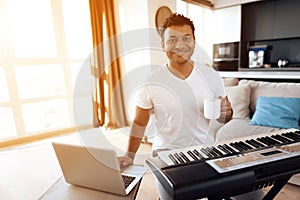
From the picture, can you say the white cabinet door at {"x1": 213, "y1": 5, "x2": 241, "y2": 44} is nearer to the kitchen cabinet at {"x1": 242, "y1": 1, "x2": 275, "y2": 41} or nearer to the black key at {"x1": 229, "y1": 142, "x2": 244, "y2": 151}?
the kitchen cabinet at {"x1": 242, "y1": 1, "x2": 275, "y2": 41}

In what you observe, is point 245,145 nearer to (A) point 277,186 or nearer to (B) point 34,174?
(A) point 277,186

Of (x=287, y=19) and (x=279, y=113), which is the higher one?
(x=287, y=19)

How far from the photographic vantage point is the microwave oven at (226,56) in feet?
15.2

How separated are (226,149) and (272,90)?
1.76 metres

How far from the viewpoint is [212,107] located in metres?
0.98

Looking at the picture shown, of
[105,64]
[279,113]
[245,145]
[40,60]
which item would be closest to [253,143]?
[245,145]

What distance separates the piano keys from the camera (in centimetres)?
77

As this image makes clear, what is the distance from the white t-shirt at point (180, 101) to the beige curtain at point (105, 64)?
211cm

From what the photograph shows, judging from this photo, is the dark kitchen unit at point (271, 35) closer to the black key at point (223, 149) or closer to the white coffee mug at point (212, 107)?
the white coffee mug at point (212, 107)

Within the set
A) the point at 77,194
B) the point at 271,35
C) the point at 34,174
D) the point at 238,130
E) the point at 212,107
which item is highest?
the point at 271,35

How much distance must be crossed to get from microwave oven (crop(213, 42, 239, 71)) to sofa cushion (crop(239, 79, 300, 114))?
7.81ft

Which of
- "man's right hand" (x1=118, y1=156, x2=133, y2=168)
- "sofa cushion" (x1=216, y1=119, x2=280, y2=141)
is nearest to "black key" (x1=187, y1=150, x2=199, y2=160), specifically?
"man's right hand" (x1=118, y1=156, x2=133, y2=168)

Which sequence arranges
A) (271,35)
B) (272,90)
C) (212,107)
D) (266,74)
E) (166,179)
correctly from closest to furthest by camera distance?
(166,179) → (212,107) → (272,90) → (266,74) → (271,35)

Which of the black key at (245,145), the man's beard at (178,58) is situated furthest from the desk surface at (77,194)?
the man's beard at (178,58)
